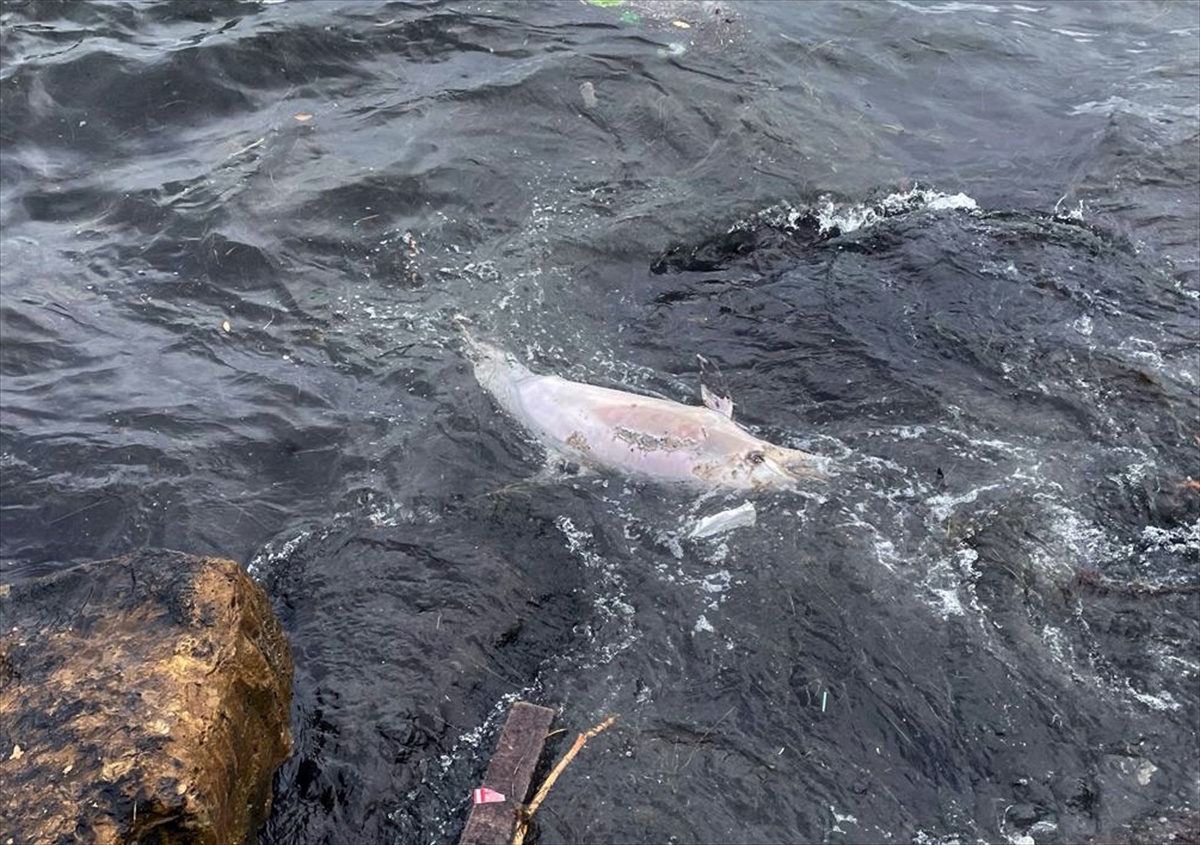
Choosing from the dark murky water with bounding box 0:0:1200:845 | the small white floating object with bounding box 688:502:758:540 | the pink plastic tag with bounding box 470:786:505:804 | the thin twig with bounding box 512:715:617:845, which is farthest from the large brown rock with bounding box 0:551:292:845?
the small white floating object with bounding box 688:502:758:540

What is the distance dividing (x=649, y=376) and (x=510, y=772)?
9.19 ft

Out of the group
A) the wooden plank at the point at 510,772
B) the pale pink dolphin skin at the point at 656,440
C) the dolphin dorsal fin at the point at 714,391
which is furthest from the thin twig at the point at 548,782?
the dolphin dorsal fin at the point at 714,391

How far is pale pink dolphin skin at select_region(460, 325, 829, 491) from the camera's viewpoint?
5.25 m

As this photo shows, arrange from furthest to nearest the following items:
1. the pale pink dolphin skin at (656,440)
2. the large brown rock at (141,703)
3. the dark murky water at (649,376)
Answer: the pale pink dolphin skin at (656,440) → the dark murky water at (649,376) → the large brown rock at (141,703)

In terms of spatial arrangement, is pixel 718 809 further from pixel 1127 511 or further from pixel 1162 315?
pixel 1162 315

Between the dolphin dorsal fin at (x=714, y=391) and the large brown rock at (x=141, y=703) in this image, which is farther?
the dolphin dorsal fin at (x=714, y=391)

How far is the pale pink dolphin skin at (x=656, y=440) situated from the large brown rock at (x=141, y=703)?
1972 millimetres

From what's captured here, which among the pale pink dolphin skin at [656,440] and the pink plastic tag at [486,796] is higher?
the pale pink dolphin skin at [656,440]

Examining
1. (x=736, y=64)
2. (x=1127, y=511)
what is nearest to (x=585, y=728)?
(x=1127, y=511)

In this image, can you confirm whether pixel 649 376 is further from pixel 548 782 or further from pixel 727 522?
pixel 548 782

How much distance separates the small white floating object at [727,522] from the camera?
5.11 metres

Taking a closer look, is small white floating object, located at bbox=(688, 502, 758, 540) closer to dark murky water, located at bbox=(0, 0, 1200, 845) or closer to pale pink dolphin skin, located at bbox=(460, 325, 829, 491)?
dark murky water, located at bbox=(0, 0, 1200, 845)

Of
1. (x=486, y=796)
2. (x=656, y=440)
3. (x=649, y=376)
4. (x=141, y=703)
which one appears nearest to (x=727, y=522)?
(x=656, y=440)

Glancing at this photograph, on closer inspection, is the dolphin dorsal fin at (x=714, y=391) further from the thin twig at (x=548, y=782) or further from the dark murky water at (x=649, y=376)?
the thin twig at (x=548, y=782)
